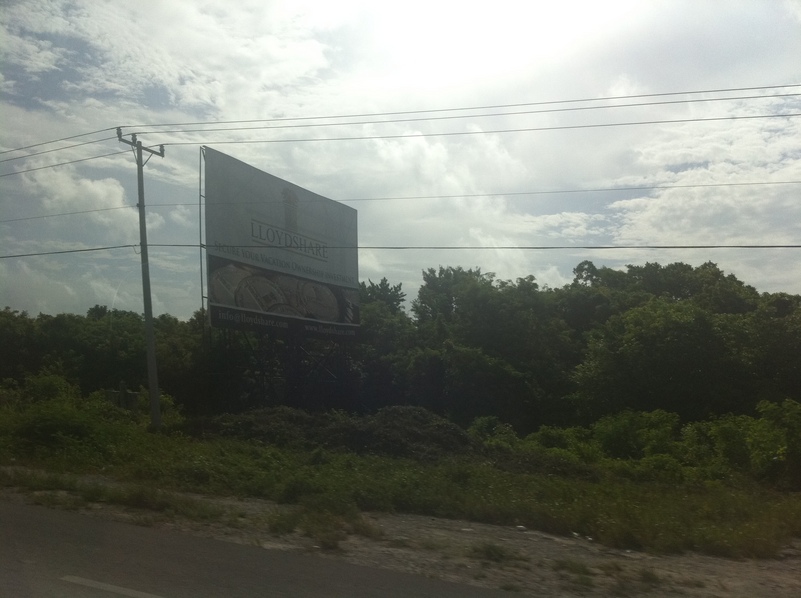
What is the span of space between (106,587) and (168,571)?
2.54ft

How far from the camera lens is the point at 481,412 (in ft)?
118

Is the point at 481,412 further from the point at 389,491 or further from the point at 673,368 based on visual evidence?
the point at 389,491

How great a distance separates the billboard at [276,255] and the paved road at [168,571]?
1673cm

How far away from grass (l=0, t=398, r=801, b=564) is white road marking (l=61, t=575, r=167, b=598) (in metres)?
2.86

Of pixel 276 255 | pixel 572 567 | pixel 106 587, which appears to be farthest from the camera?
pixel 276 255

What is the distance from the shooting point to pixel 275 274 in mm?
28781

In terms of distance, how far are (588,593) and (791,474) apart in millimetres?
13213

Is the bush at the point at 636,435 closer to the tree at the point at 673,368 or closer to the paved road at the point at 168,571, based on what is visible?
the tree at the point at 673,368

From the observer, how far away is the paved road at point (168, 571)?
22.3ft

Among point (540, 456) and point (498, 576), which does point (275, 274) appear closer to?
point (540, 456)

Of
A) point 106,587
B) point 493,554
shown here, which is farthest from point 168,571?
point 493,554

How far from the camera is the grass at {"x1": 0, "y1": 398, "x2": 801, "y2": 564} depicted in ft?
34.1

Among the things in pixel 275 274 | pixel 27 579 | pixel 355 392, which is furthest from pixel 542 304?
pixel 27 579

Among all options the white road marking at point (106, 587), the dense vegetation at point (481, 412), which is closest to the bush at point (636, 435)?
the dense vegetation at point (481, 412)
